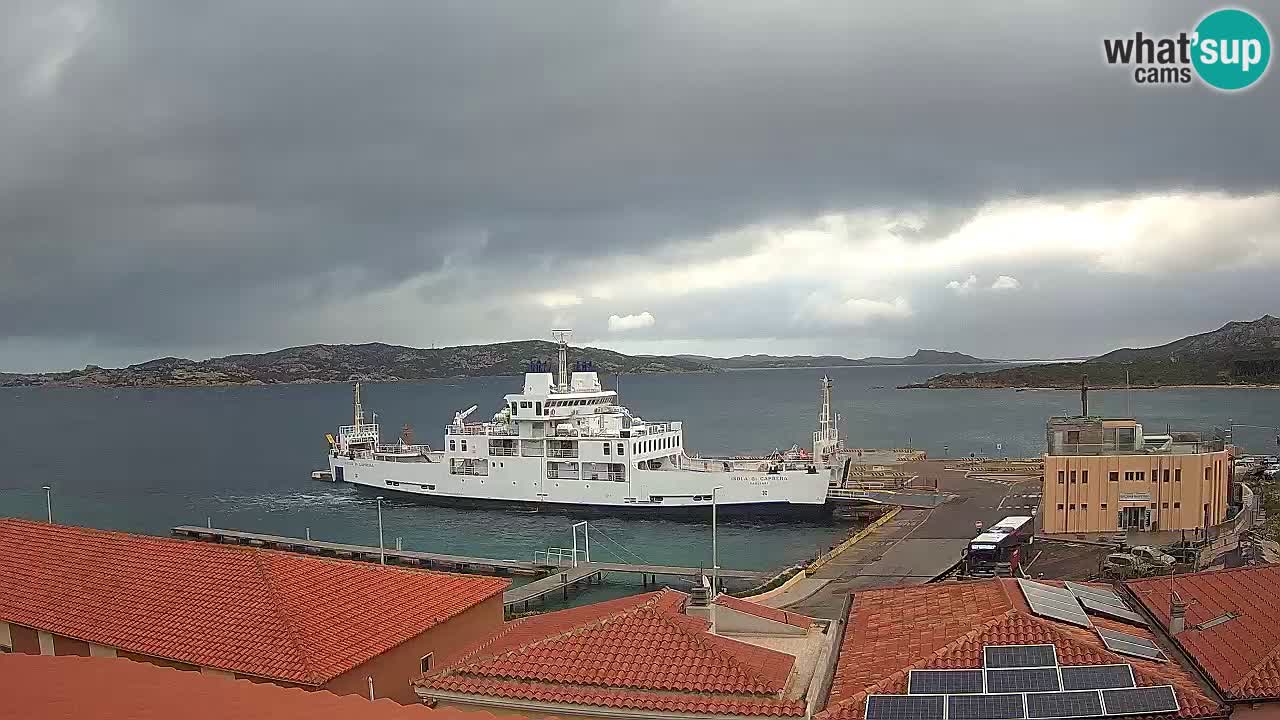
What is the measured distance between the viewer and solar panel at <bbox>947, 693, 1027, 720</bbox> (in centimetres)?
939

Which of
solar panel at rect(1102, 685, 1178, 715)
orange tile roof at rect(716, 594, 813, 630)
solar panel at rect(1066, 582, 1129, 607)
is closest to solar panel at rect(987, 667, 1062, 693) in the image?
solar panel at rect(1102, 685, 1178, 715)

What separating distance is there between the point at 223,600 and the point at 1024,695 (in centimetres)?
925

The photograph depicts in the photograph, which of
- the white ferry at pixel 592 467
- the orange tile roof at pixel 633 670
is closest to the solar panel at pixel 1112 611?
the orange tile roof at pixel 633 670

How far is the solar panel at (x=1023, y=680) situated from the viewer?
973 centimetres

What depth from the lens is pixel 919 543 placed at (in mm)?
35375

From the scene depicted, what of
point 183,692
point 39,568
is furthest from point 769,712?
point 39,568

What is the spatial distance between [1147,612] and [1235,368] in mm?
208436

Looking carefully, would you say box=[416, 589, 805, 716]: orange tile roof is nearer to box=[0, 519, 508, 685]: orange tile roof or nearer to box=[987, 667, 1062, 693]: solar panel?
box=[0, 519, 508, 685]: orange tile roof

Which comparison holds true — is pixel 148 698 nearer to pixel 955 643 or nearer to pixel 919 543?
pixel 955 643

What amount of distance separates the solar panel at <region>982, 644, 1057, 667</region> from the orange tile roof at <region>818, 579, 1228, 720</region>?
0.09m

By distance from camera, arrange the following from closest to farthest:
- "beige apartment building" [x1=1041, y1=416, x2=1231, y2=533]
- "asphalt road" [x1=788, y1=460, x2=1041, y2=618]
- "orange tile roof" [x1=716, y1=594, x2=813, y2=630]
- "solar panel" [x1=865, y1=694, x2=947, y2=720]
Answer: "solar panel" [x1=865, y1=694, x2=947, y2=720] → "orange tile roof" [x1=716, y1=594, x2=813, y2=630] → "asphalt road" [x1=788, y1=460, x2=1041, y2=618] → "beige apartment building" [x1=1041, y1=416, x2=1231, y2=533]

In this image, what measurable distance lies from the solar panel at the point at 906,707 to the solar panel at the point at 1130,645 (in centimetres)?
244

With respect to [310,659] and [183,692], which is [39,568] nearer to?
[310,659]

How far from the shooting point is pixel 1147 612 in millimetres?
13219
